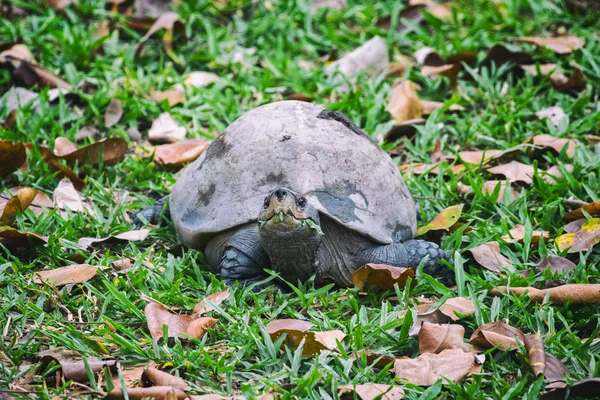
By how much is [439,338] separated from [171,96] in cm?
351

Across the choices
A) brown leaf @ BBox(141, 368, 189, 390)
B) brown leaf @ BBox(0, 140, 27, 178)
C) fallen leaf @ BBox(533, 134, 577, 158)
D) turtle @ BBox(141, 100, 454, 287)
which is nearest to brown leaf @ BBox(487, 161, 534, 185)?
fallen leaf @ BBox(533, 134, 577, 158)

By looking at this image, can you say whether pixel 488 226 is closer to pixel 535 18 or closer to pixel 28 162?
pixel 28 162

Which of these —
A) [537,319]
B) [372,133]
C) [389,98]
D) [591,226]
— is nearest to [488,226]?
[591,226]

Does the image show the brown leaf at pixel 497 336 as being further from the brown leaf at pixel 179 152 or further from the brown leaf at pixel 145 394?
the brown leaf at pixel 179 152

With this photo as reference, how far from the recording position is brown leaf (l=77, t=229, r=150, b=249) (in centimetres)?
425

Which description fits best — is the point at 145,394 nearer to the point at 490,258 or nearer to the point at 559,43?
the point at 490,258

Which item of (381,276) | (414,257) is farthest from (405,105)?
(381,276)

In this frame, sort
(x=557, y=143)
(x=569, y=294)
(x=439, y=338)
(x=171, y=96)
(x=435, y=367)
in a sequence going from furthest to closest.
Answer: (x=171, y=96) → (x=557, y=143) → (x=569, y=294) → (x=439, y=338) → (x=435, y=367)

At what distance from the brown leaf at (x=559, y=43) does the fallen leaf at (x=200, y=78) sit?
2.58 meters

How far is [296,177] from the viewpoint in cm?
399

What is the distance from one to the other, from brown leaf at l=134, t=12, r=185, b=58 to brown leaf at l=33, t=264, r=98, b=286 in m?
3.20

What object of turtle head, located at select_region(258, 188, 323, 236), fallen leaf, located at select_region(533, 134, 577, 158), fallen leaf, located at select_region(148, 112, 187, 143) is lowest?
fallen leaf, located at select_region(148, 112, 187, 143)

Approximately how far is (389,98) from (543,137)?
1.26 meters

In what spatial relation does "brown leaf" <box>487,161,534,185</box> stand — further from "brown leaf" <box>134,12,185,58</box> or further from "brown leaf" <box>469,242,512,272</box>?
"brown leaf" <box>134,12,185,58</box>
